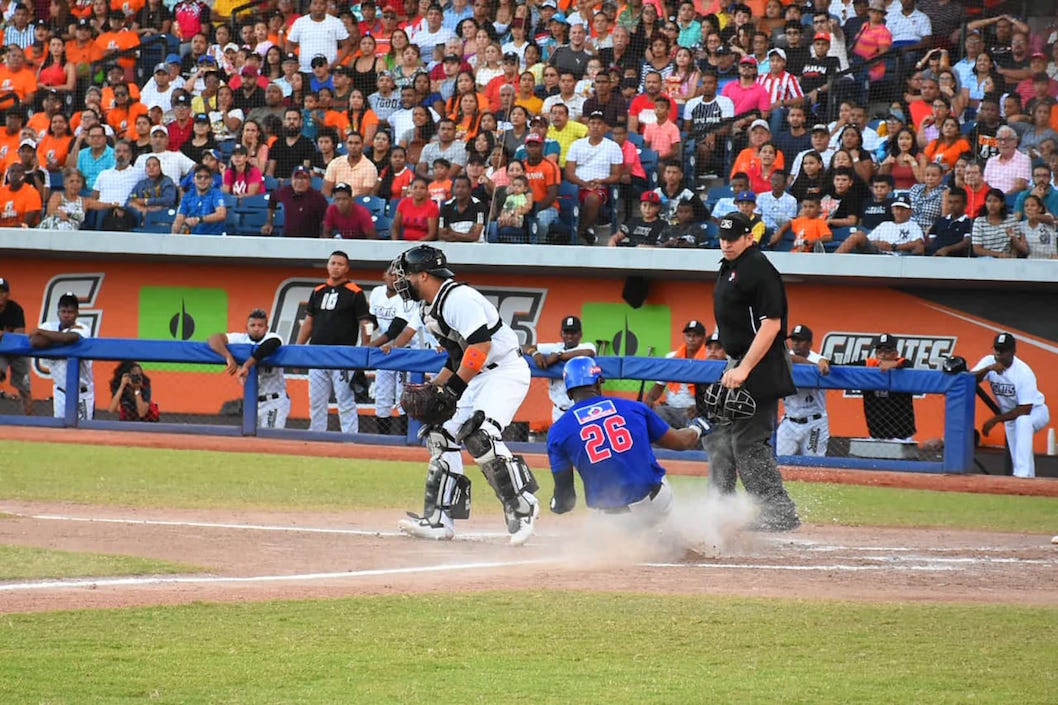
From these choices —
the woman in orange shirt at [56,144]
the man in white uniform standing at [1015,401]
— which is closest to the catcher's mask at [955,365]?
the man in white uniform standing at [1015,401]

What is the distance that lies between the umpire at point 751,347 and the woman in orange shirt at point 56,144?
14.2 meters

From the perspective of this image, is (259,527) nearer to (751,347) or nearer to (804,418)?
(751,347)

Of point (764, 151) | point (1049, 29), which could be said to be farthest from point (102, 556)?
point (1049, 29)

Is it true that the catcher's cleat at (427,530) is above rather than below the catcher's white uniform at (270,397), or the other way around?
below

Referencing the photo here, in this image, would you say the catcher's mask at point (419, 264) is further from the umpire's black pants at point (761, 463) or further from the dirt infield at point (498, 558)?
the umpire's black pants at point (761, 463)

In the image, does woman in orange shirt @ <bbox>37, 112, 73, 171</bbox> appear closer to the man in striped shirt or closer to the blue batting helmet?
the man in striped shirt

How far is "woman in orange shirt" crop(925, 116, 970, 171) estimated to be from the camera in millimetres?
15766

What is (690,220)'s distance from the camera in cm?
1625

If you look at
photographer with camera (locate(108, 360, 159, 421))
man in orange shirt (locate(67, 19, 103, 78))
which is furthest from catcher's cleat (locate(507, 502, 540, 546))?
man in orange shirt (locate(67, 19, 103, 78))

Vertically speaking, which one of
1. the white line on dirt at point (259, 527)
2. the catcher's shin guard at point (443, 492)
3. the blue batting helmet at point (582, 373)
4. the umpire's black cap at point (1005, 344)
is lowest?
the white line on dirt at point (259, 527)

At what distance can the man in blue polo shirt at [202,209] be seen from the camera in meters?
18.0

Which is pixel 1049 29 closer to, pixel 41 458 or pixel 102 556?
pixel 41 458

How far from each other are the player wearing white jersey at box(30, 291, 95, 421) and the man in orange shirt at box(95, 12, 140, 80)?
598 cm

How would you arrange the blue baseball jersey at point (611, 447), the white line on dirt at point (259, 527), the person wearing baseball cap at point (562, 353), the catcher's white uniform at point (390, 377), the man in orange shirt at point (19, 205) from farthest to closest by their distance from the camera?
the man in orange shirt at point (19, 205), the catcher's white uniform at point (390, 377), the person wearing baseball cap at point (562, 353), the white line on dirt at point (259, 527), the blue baseball jersey at point (611, 447)
